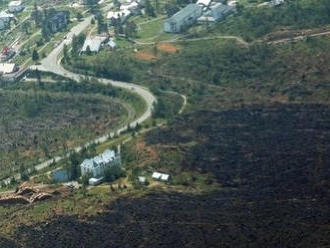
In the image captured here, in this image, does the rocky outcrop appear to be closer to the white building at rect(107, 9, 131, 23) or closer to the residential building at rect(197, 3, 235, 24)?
the residential building at rect(197, 3, 235, 24)

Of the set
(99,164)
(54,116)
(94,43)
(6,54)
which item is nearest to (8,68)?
(6,54)

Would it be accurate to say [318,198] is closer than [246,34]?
Yes

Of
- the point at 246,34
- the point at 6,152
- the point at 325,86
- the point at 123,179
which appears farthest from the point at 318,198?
the point at 246,34

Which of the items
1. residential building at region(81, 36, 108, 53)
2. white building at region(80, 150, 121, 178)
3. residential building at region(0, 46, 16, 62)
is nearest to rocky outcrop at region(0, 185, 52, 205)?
white building at region(80, 150, 121, 178)

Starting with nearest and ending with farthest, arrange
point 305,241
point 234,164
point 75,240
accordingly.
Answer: point 305,241 < point 75,240 < point 234,164

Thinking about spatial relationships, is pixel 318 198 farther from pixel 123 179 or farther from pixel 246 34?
pixel 246 34

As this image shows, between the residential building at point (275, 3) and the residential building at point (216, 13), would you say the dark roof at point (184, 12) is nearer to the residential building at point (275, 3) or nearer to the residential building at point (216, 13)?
the residential building at point (216, 13)

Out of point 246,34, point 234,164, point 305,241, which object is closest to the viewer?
point 305,241
